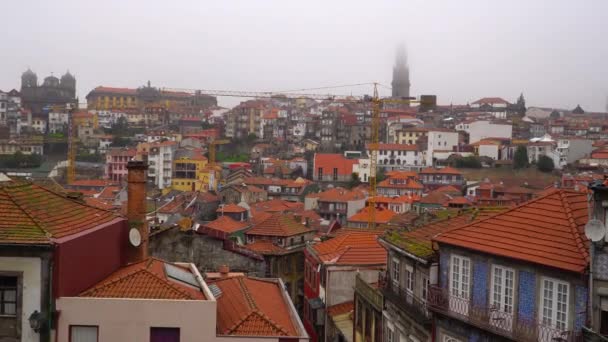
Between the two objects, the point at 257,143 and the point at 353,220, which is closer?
the point at 353,220

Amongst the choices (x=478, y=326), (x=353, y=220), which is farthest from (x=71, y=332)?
(x=353, y=220)

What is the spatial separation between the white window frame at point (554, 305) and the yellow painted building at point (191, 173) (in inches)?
3460

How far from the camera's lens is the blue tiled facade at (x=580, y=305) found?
502 inches

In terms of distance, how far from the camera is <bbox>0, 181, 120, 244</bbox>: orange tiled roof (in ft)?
42.7

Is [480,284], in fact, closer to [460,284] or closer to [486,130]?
[460,284]

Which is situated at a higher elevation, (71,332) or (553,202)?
(553,202)

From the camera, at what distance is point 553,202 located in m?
15.1

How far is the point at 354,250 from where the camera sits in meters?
27.4

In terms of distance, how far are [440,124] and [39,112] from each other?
88.3 meters

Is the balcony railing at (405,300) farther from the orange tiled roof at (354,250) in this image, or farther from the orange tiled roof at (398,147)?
the orange tiled roof at (398,147)

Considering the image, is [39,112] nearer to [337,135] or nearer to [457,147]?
[337,135]

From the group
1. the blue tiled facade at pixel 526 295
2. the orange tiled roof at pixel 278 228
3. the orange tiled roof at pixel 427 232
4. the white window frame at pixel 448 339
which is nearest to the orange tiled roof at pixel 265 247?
the orange tiled roof at pixel 278 228

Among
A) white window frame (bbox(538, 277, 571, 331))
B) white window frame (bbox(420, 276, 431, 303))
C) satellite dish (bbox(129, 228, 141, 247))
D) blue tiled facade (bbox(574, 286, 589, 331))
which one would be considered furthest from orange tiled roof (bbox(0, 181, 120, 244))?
blue tiled facade (bbox(574, 286, 589, 331))

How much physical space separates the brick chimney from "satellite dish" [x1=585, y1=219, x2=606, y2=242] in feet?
34.5
